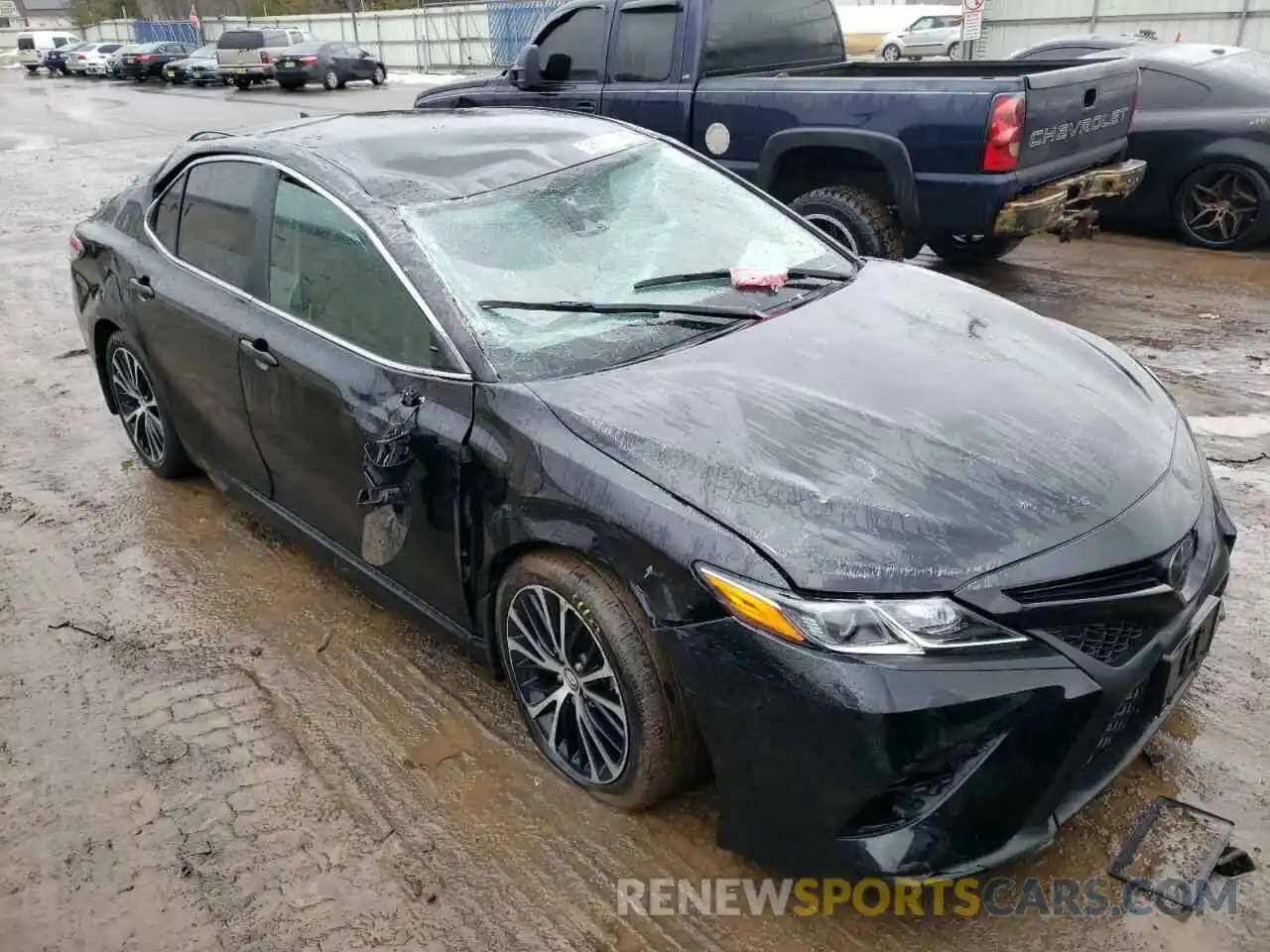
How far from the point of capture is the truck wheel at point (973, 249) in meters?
7.66

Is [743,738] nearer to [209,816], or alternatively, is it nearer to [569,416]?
[569,416]

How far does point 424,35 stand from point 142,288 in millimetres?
34159

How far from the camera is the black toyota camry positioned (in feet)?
7.15

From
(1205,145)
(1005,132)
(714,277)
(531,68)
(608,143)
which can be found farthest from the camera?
(531,68)

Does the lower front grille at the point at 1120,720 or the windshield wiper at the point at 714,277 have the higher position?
the windshield wiper at the point at 714,277

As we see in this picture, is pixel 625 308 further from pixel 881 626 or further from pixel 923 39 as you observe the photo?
pixel 923 39

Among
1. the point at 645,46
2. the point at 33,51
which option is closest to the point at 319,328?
the point at 645,46

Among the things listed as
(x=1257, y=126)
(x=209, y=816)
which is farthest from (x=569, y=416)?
(x=1257, y=126)

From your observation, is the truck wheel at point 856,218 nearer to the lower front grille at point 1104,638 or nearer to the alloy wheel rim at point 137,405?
the alloy wheel rim at point 137,405

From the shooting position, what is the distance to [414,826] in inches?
111

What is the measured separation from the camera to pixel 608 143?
12.7 ft

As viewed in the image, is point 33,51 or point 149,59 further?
point 33,51

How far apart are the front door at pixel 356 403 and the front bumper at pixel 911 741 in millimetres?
981

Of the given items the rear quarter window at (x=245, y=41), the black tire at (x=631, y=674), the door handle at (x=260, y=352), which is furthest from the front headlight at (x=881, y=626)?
the rear quarter window at (x=245, y=41)
